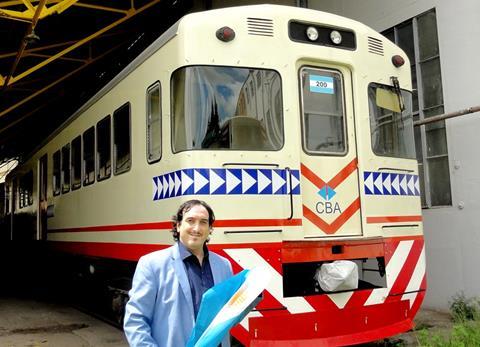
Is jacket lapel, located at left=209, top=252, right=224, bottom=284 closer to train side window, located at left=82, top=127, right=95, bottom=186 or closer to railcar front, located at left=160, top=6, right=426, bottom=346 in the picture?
railcar front, located at left=160, top=6, right=426, bottom=346

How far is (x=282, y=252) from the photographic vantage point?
176 inches

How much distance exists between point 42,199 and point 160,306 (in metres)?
8.85

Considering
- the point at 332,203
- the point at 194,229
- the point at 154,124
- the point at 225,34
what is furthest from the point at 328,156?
the point at 194,229

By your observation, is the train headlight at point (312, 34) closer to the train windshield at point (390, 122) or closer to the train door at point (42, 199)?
the train windshield at point (390, 122)

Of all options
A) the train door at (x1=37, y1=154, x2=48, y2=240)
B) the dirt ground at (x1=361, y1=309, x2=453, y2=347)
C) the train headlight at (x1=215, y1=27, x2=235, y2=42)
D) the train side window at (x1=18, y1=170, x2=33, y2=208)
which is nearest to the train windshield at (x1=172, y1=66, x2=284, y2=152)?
the train headlight at (x1=215, y1=27, x2=235, y2=42)

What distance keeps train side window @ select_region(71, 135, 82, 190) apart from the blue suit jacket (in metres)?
5.59

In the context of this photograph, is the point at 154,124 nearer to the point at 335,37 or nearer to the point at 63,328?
the point at 335,37

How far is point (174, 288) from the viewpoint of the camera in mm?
2398

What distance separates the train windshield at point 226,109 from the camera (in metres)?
4.52

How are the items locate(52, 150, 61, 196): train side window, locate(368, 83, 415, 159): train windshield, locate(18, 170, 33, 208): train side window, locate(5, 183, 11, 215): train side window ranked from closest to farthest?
A: 1. locate(368, 83, 415, 159): train windshield
2. locate(52, 150, 61, 196): train side window
3. locate(18, 170, 33, 208): train side window
4. locate(5, 183, 11, 215): train side window

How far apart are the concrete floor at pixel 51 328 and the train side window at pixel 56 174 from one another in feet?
6.47

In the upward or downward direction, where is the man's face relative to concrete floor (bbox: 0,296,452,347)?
upward

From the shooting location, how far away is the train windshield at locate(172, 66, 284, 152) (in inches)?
178

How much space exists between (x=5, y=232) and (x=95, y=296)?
8.34 m
